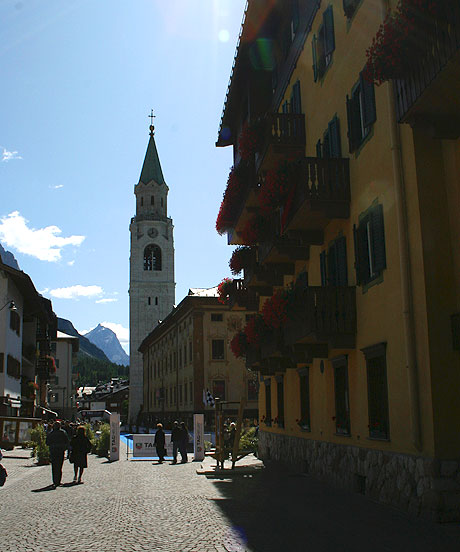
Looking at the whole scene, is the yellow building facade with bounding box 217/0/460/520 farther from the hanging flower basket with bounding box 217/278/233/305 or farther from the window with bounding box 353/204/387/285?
the hanging flower basket with bounding box 217/278/233/305

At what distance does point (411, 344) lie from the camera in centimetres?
1196

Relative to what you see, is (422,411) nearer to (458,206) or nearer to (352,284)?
(458,206)

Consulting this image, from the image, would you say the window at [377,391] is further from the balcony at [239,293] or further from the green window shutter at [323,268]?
the balcony at [239,293]

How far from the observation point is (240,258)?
23.8m

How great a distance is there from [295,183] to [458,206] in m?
5.73

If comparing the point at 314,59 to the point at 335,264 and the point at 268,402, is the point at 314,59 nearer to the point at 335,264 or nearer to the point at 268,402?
the point at 335,264

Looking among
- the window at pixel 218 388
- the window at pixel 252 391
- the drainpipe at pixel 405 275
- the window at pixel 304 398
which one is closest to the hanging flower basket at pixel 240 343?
the window at pixel 304 398

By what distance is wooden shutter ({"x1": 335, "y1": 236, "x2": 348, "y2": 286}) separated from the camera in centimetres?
1620

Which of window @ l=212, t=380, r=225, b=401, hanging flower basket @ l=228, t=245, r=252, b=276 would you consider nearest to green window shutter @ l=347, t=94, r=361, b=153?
hanging flower basket @ l=228, t=245, r=252, b=276

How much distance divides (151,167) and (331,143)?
100m

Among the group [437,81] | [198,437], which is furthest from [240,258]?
[437,81]

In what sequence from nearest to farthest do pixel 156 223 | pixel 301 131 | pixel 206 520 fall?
pixel 206 520 < pixel 301 131 < pixel 156 223

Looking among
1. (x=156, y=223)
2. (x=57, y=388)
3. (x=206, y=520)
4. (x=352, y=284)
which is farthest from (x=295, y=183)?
(x=156, y=223)

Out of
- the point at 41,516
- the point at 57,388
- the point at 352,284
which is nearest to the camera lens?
the point at 41,516
